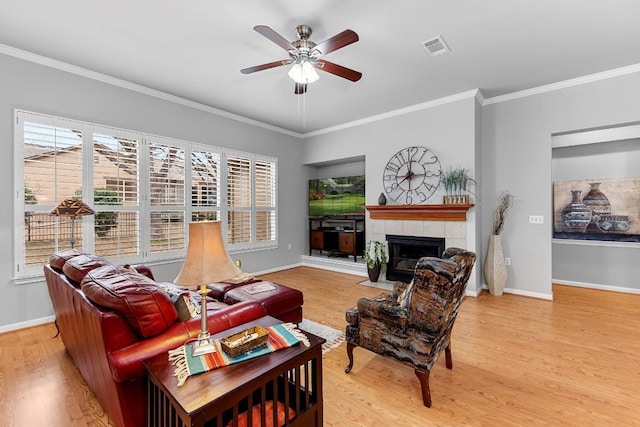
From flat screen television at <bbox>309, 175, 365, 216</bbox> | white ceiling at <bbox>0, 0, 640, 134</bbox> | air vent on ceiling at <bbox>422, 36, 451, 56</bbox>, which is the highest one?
white ceiling at <bbox>0, 0, 640, 134</bbox>

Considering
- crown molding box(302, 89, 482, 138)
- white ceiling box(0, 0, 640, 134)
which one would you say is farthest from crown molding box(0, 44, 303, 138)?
crown molding box(302, 89, 482, 138)

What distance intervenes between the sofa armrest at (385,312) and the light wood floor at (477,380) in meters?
0.52

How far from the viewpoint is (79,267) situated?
2018mm

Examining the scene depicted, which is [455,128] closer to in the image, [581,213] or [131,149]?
[581,213]

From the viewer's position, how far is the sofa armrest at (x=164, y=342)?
4.50 feet

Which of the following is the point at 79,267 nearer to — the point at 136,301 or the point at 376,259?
the point at 136,301

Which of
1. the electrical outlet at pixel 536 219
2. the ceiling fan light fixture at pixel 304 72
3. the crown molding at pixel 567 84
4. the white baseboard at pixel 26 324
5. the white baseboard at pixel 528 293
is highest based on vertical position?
the crown molding at pixel 567 84

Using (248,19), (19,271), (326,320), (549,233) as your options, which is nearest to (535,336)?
(549,233)

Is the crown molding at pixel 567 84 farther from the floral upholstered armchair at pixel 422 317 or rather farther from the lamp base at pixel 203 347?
the lamp base at pixel 203 347

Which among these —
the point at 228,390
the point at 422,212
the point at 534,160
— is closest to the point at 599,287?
the point at 534,160

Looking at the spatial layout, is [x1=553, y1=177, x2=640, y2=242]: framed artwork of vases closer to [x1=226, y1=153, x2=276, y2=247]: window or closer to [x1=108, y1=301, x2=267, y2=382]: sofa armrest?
[x1=226, y1=153, x2=276, y2=247]: window

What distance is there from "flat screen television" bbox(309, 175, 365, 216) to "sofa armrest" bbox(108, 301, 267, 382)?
4.12 m

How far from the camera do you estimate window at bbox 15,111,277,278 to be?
10.8ft

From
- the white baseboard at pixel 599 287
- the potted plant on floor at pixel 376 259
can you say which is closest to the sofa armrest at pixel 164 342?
the potted plant on floor at pixel 376 259
